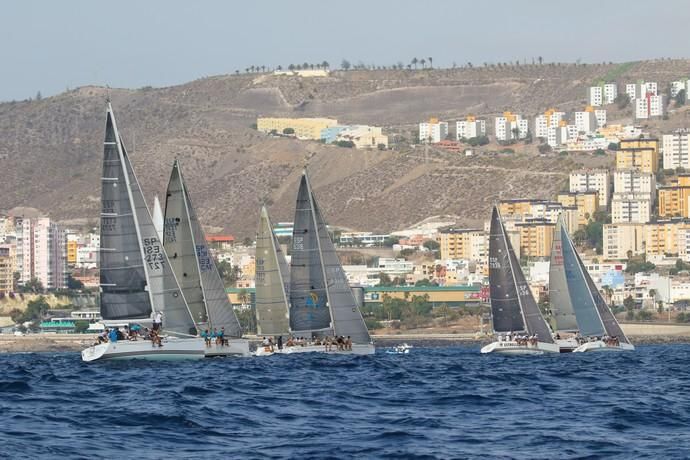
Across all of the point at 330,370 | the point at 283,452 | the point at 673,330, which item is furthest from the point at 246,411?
the point at 673,330

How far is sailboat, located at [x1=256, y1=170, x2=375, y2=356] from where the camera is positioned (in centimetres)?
6806

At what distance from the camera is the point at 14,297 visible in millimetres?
193000

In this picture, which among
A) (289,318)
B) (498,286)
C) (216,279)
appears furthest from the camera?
(498,286)

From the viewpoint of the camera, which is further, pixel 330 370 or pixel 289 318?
pixel 289 318

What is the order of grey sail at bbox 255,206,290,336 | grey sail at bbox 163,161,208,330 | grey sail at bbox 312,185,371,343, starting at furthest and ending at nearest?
grey sail at bbox 255,206,290,336 → grey sail at bbox 312,185,371,343 → grey sail at bbox 163,161,208,330

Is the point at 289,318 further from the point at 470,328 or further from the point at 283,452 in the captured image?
the point at 470,328

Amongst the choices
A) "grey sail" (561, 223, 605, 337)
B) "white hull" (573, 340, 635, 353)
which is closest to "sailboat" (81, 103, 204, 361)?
"white hull" (573, 340, 635, 353)

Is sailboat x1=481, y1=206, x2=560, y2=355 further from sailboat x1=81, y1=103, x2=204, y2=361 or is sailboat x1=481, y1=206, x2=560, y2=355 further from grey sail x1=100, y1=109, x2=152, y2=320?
grey sail x1=100, y1=109, x2=152, y2=320

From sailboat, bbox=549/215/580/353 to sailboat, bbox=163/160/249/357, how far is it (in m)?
21.7

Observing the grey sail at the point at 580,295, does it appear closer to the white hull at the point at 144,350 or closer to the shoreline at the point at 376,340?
the white hull at the point at 144,350

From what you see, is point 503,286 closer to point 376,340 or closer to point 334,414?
point 334,414

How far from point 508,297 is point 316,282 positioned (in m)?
10.9

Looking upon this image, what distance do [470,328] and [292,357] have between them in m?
102

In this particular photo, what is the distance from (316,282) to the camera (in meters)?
68.5
